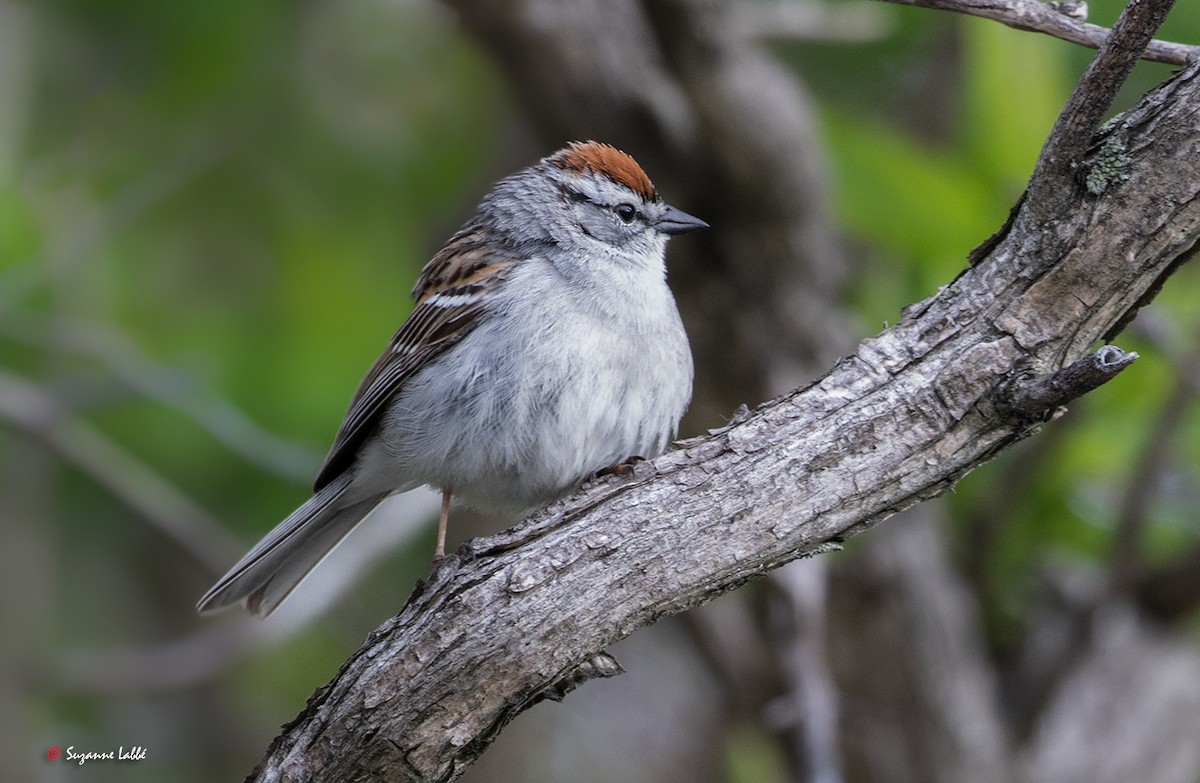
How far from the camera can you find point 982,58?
4.82m

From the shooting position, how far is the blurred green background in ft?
16.0

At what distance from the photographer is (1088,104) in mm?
2277

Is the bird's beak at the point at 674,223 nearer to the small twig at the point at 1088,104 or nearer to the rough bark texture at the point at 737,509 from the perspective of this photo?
the rough bark texture at the point at 737,509

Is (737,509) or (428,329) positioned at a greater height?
(428,329)

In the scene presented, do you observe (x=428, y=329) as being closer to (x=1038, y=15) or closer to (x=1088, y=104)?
(x=1038, y=15)

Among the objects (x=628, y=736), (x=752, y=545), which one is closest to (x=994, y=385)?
(x=752, y=545)

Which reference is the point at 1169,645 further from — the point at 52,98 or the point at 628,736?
the point at 52,98

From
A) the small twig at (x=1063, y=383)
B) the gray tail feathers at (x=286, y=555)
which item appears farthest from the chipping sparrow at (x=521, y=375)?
the small twig at (x=1063, y=383)

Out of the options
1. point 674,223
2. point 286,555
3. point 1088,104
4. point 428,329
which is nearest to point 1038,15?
point 1088,104

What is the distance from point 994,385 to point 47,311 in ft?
14.4

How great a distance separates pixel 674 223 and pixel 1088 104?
1.93 metres

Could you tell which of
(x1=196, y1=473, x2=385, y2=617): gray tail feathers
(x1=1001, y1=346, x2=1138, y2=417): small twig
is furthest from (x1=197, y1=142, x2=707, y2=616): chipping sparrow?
(x1=1001, y1=346, x2=1138, y2=417): small twig

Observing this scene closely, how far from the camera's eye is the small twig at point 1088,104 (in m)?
2.16

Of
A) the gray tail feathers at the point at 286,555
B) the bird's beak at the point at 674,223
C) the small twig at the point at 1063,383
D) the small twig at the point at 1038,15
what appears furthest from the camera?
the bird's beak at the point at 674,223
